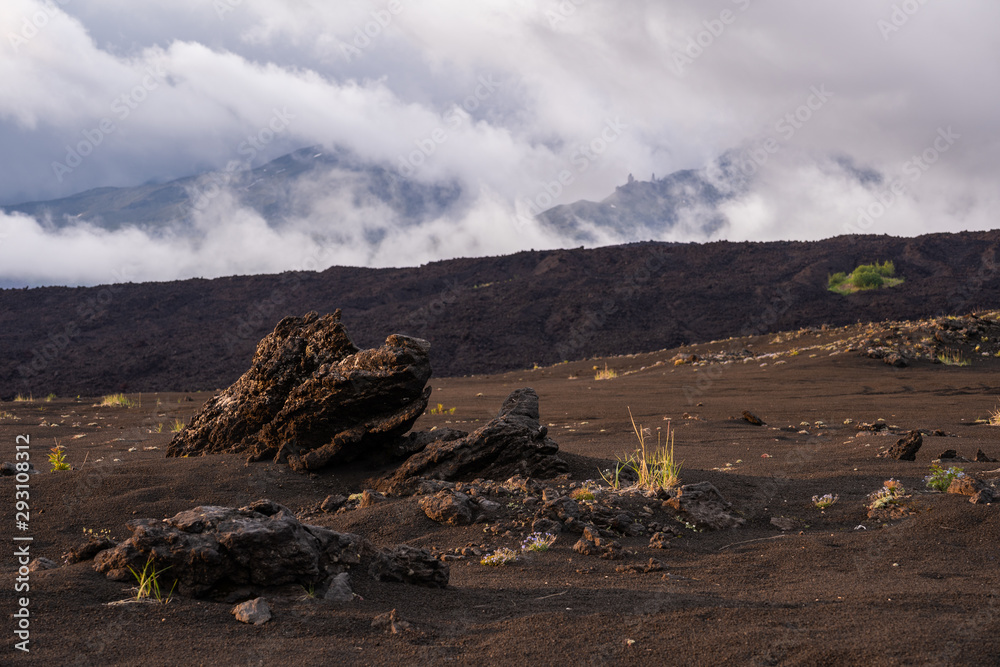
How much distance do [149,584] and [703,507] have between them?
13.5 feet

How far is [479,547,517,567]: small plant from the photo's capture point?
4859 mm

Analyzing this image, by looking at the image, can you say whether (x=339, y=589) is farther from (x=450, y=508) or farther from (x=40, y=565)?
(x=450, y=508)

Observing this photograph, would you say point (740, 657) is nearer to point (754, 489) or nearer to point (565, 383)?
point (754, 489)

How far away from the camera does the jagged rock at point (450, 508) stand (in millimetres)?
5691

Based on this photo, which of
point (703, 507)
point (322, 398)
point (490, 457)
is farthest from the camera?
point (322, 398)

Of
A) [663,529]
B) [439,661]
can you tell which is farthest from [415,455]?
[439,661]

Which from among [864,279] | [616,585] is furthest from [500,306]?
[616,585]

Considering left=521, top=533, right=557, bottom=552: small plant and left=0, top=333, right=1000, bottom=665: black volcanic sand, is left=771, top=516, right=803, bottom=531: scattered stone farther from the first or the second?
left=521, top=533, right=557, bottom=552: small plant

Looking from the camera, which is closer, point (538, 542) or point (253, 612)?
point (253, 612)

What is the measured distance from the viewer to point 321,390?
24.6 feet

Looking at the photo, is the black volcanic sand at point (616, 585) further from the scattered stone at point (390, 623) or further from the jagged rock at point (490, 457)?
the jagged rock at point (490, 457)

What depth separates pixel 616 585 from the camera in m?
4.27

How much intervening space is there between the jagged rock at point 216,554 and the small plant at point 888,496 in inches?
176

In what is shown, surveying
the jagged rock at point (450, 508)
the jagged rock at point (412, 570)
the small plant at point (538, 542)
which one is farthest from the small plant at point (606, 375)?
the jagged rock at point (412, 570)
